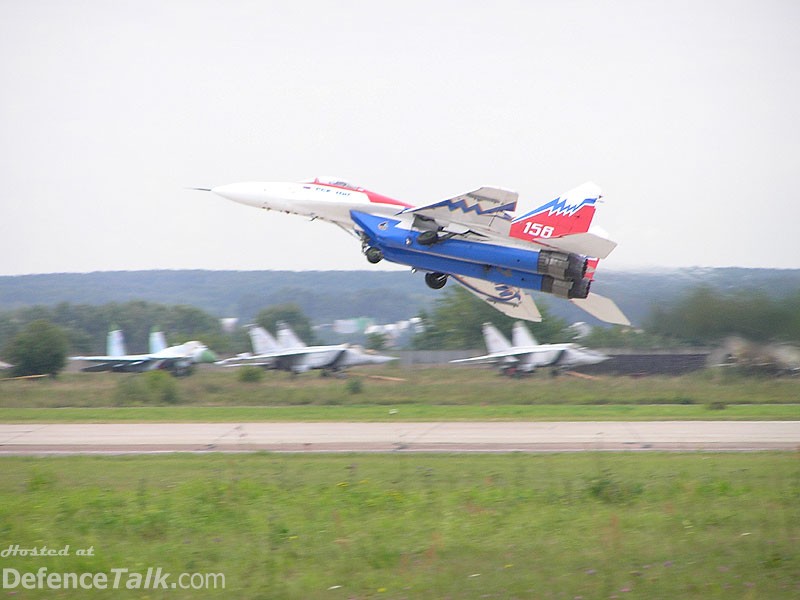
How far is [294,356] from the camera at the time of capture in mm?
42688

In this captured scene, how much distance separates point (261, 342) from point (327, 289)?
609 inches

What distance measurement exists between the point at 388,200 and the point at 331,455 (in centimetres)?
599

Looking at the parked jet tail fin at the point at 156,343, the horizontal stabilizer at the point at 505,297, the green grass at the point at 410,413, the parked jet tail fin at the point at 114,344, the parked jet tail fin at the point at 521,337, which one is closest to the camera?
the horizontal stabilizer at the point at 505,297

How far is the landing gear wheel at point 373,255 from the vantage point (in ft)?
62.6

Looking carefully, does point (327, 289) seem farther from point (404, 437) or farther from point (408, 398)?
point (404, 437)

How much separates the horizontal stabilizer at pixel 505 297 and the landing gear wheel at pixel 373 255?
8.23 ft

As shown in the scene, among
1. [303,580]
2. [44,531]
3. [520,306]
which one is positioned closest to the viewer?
[303,580]

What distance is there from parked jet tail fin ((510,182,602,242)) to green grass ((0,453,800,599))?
4997 millimetres

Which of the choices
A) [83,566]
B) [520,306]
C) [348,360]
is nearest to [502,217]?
[520,306]

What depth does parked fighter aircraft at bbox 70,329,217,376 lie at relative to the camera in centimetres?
4419

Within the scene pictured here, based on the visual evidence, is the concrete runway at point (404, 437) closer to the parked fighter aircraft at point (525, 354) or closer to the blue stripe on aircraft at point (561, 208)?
the blue stripe on aircraft at point (561, 208)

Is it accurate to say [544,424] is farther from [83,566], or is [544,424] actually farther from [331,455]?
[83,566]

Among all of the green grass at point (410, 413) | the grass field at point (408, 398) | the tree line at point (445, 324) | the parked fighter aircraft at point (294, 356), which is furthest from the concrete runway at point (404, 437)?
the parked fighter aircraft at point (294, 356)

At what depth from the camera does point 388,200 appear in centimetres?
1941
